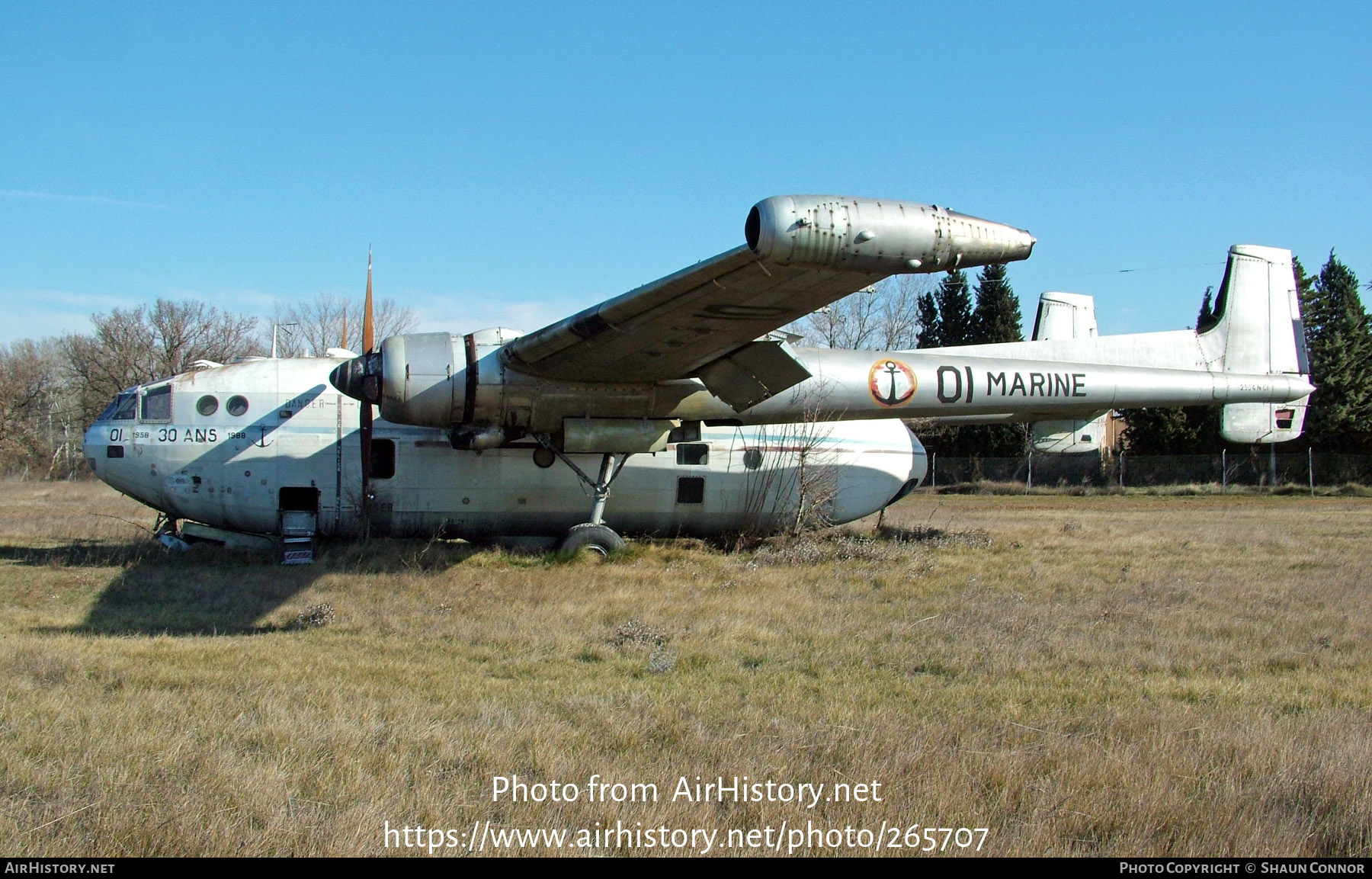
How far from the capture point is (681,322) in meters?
Result: 10.7

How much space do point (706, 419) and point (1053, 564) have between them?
18.6 feet

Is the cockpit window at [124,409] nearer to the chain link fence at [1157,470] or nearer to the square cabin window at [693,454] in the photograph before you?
the square cabin window at [693,454]

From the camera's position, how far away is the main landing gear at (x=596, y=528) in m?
13.9

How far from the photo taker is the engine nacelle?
6906 millimetres

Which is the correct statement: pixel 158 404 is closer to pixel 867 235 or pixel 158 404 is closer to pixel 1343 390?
pixel 867 235

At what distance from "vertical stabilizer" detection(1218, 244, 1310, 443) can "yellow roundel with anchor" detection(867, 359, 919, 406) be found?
6161mm

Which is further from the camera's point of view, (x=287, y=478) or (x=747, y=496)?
(x=747, y=496)

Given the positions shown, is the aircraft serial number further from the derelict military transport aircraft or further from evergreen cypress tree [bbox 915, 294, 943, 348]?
evergreen cypress tree [bbox 915, 294, 943, 348]

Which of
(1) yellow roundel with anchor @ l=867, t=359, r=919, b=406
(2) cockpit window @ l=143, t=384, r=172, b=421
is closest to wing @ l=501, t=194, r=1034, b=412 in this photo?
(1) yellow roundel with anchor @ l=867, t=359, r=919, b=406

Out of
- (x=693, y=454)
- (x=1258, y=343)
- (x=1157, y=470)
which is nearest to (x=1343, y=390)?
(x=1157, y=470)

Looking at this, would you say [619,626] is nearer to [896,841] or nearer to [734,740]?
[734,740]

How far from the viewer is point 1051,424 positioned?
17469 mm

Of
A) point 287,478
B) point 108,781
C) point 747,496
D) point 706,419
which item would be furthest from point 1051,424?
point 108,781

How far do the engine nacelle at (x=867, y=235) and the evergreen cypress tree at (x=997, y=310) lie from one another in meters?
42.3
